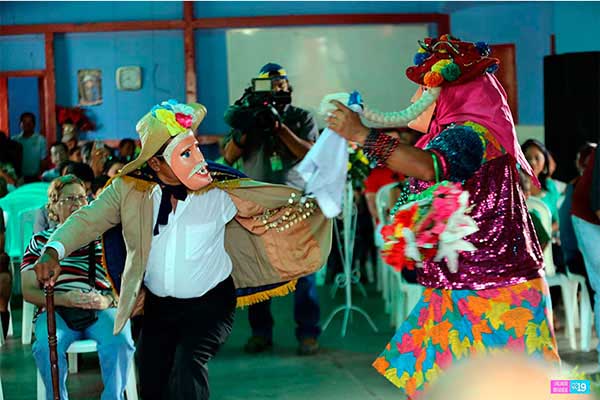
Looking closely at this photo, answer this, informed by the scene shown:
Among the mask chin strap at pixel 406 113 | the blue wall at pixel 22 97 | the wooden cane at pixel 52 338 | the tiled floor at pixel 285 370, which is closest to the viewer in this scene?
the mask chin strap at pixel 406 113

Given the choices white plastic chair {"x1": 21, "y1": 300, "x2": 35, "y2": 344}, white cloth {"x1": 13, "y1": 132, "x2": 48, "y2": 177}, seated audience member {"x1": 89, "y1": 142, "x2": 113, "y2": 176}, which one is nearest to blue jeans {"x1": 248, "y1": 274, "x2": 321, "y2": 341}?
white plastic chair {"x1": 21, "y1": 300, "x2": 35, "y2": 344}

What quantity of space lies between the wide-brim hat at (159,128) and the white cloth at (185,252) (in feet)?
0.49

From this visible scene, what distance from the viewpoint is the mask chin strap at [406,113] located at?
125 inches

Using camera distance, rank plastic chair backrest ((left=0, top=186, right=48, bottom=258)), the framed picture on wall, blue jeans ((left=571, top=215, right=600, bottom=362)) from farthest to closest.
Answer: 1. the framed picture on wall
2. plastic chair backrest ((left=0, top=186, right=48, bottom=258))
3. blue jeans ((left=571, top=215, right=600, bottom=362))

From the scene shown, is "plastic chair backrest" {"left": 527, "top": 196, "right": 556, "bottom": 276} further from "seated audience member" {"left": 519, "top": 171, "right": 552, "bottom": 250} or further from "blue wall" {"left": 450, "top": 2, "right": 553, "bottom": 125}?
"blue wall" {"left": 450, "top": 2, "right": 553, "bottom": 125}

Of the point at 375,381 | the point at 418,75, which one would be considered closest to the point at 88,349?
the point at 375,381

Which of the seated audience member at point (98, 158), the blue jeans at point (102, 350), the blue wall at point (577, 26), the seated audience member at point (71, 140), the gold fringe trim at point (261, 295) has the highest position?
the blue wall at point (577, 26)

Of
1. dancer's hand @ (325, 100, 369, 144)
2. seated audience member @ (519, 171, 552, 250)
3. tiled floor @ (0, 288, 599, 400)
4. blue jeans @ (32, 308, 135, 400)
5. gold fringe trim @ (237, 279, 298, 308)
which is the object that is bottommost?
tiled floor @ (0, 288, 599, 400)

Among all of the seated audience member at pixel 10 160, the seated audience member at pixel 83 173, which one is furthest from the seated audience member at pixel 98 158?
the seated audience member at pixel 10 160

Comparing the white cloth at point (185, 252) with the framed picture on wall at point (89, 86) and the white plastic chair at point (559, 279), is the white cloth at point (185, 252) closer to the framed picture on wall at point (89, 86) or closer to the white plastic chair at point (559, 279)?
the white plastic chair at point (559, 279)

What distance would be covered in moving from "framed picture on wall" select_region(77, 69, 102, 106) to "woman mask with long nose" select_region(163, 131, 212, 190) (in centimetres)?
1099

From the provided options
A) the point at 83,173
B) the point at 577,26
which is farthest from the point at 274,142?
the point at 577,26

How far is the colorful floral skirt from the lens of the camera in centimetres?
340

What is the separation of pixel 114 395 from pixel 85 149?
4337 mm
